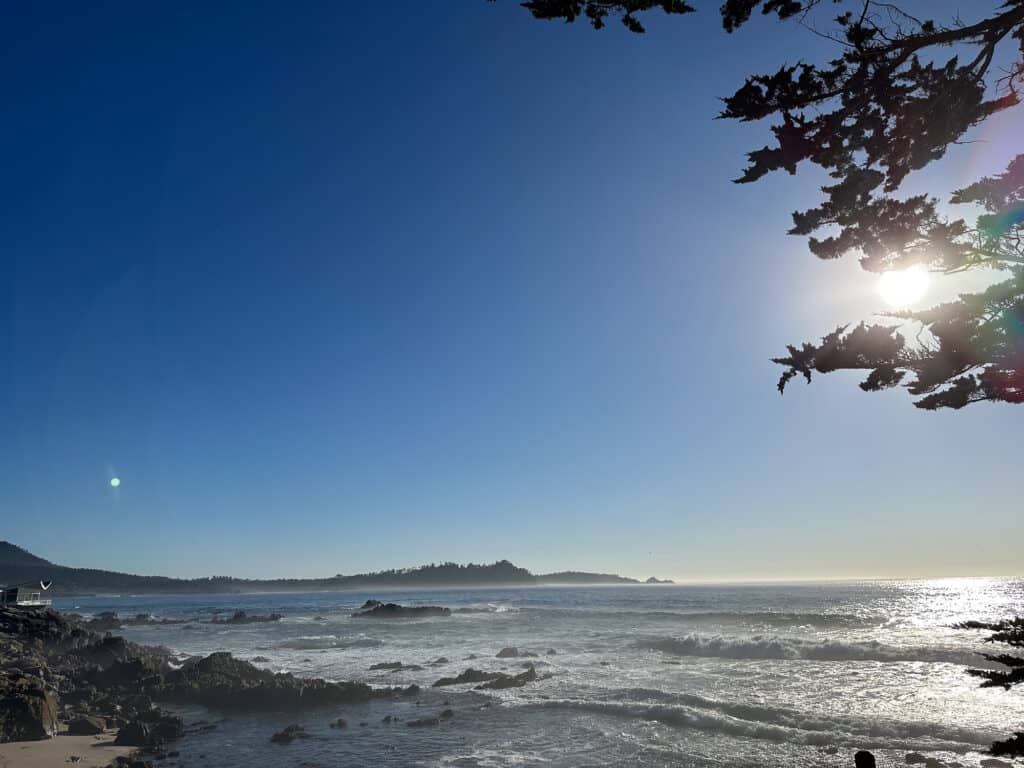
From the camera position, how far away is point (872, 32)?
22.4ft

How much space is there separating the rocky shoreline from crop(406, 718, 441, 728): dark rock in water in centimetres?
402

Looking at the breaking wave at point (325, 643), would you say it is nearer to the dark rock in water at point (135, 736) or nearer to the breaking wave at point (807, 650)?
the breaking wave at point (807, 650)

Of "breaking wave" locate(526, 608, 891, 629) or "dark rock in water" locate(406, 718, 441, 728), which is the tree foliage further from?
"breaking wave" locate(526, 608, 891, 629)

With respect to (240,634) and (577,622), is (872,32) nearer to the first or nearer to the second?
(577,622)

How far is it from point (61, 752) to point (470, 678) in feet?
46.5

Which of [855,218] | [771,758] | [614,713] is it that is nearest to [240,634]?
[614,713]

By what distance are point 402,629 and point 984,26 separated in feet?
183

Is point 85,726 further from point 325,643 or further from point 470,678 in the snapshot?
point 325,643

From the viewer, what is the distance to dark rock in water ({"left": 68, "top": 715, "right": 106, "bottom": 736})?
15.9 m

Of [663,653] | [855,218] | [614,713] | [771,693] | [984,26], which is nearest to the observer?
[984,26]

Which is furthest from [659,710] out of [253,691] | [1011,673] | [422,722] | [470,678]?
[1011,673]

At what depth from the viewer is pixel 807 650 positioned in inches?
1242

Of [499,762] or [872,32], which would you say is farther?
[499,762]

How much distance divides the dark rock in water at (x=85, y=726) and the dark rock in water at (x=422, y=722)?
8.73 m
